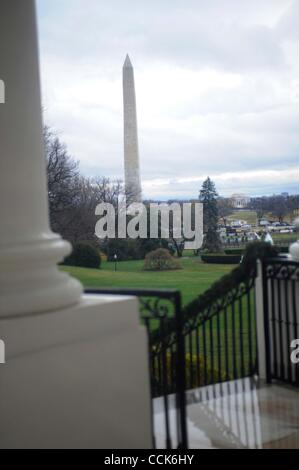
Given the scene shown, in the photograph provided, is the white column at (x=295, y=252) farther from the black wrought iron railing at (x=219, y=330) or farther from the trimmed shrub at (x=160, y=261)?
the trimmed shrub at (x=160, y=261)

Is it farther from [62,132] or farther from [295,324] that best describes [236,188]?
[295,324]

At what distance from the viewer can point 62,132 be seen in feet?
107

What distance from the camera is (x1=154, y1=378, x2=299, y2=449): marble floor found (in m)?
3.91

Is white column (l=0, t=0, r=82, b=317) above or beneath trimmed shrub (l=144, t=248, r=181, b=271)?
above

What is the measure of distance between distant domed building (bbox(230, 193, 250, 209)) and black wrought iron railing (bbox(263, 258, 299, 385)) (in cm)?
2112

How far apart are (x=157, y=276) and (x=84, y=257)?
10.6 ft

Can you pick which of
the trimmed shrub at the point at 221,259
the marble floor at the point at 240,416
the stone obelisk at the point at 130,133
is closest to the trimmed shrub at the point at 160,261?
the trimmed shrub at the point at 221,259

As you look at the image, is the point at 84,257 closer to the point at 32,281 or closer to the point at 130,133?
the point at 130,133

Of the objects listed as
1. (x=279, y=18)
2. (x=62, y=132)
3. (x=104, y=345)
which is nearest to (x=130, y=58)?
(x=62, y=132)

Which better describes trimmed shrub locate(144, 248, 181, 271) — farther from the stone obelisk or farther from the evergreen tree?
the stone obelisk

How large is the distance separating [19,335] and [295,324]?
3.28m

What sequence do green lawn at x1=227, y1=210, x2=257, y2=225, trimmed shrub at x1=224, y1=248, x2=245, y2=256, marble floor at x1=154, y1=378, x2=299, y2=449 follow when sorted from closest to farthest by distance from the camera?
1. marble floor at x1=154, y1=378, x2=299, y2=449
2. green lawn at x1=227, y1=210, x2=257, y2=225
3. trimmed shrub at x1=224, y1=248, x2=245, y2=256

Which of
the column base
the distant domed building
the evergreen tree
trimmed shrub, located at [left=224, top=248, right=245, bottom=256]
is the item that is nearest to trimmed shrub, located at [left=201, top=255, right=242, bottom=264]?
trimmed shrub, located at [left=224, top=248, right=245, bottom=256]

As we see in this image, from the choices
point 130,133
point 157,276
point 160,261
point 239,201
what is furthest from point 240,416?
point 130,133
